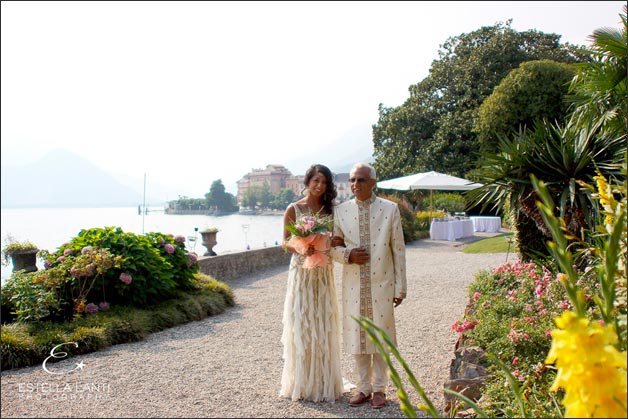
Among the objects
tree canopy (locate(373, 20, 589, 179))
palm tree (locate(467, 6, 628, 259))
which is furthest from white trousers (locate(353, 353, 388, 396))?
tree canopy (locate(373, 20, 589, 179))

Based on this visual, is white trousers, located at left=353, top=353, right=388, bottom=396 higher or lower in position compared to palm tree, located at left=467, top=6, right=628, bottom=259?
lower

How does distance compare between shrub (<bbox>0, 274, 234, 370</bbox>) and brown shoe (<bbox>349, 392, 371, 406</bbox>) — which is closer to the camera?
brown shoe (<bbox>349, 392, 371, 406</bbox>)

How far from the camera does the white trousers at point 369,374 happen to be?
430 centimetres

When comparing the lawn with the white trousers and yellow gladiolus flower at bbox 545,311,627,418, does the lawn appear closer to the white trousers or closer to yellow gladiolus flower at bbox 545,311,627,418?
the white trousers

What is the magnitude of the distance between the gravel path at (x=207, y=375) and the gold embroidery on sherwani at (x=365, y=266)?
2.28 feet

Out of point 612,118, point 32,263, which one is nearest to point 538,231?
point 612,118

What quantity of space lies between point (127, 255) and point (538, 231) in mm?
5163

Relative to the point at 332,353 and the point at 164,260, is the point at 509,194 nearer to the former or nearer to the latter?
the point at 332,353

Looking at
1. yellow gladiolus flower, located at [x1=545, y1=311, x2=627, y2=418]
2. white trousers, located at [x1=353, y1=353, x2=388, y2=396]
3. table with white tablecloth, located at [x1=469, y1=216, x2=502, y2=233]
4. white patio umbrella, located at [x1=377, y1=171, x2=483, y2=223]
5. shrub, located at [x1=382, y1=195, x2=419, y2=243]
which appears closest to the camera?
yellow gladiolus flower, located at [x1=545, y1=311, x2=627, y2=418]

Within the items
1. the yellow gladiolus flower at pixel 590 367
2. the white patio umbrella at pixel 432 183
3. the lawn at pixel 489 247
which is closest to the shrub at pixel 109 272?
the yellow gladiolus flower at pixel 590 367

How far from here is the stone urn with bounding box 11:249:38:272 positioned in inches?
326

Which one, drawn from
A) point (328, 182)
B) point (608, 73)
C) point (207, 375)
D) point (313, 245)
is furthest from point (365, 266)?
point (608, 73)

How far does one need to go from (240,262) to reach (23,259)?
15.3 feet

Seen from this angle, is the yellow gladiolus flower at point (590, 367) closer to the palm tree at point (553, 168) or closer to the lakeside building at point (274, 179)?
the palm tree at point (553, 168)
